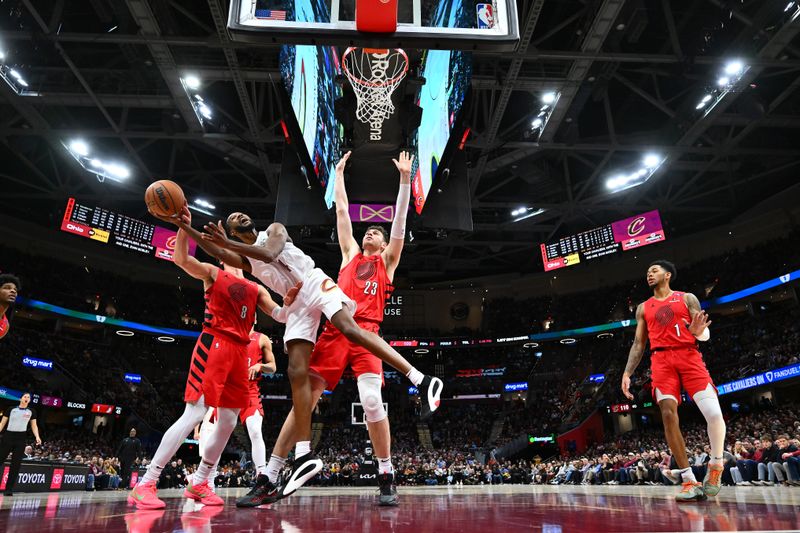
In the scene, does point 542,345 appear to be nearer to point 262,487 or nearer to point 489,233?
point 489,233

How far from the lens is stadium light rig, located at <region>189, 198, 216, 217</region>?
66.9 feet

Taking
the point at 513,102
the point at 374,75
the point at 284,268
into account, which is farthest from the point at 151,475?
the point at 513,102

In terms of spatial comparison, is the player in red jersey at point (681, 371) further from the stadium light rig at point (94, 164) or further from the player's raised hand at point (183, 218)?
the stadium light rig at point (94, 164)

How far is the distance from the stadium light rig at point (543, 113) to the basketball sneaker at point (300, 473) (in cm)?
1289

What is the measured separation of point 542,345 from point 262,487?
3212cm

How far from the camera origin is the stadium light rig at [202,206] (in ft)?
66.9

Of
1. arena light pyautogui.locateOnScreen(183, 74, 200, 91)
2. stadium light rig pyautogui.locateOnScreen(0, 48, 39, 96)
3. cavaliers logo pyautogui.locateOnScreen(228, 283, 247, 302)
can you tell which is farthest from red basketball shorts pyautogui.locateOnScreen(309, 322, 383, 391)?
stadium light rig pyautogui.locateOnScreen(0, 48, 39, 96)

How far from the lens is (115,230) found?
66.9ft

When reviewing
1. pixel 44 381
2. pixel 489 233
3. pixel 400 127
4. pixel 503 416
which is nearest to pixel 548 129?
pixel 400 127

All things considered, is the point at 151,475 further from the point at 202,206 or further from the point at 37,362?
the point at 37,362

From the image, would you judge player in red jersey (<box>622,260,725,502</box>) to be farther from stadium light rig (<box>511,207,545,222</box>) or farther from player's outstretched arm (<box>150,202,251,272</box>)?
stadium light rig (<box>511,207,545,222</box>)

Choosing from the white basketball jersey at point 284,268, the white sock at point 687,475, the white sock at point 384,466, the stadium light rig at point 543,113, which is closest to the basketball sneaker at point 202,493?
the white sock at point 384,466

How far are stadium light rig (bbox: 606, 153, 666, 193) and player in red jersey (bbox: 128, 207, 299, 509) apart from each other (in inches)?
672

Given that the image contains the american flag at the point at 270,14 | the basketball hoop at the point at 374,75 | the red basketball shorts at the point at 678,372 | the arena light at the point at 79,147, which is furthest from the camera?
the arena light at the point at 79,147
